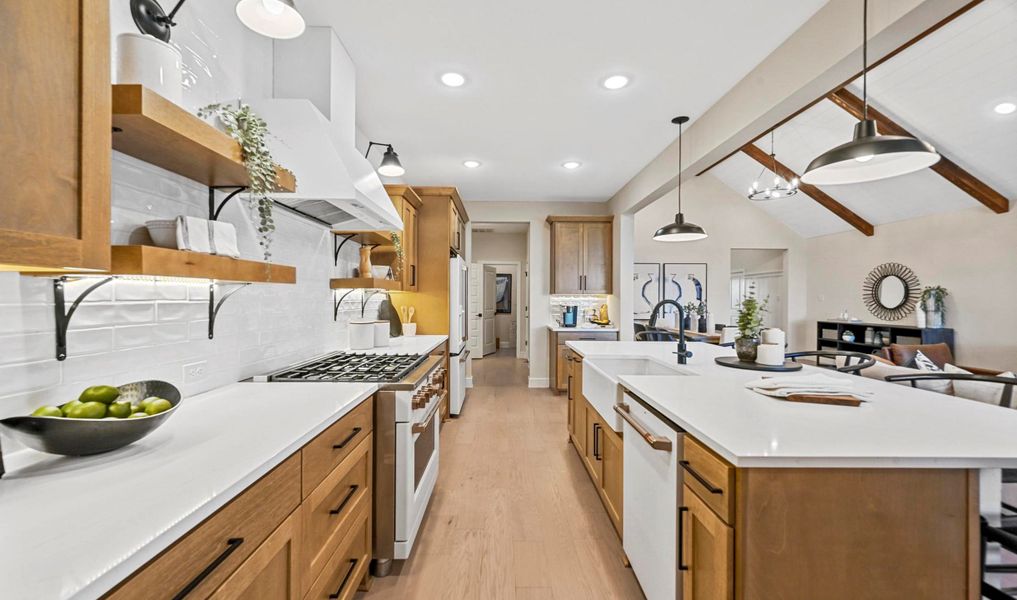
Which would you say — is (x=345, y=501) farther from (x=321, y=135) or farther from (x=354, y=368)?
(x=321, y=135)

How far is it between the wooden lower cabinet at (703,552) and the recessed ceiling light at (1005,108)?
16.9 ft

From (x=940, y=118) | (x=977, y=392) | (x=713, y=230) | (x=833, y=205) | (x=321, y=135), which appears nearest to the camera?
(x=321, y=135)

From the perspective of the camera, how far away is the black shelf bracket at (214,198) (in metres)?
1.66

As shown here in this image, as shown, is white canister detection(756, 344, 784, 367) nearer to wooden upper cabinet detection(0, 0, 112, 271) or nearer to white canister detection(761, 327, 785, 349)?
white canister detection(761, 327, 785, 349)

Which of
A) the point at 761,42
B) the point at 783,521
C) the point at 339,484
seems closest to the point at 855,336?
the point at 761,42

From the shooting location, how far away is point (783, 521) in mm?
1015

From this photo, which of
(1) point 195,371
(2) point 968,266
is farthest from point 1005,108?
(1) point 195,371

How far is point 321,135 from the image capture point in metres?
1.80

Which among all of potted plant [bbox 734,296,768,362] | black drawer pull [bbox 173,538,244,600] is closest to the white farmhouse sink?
potted plant [bbox 734,296,768,362]

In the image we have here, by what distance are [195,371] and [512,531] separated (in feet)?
5.62

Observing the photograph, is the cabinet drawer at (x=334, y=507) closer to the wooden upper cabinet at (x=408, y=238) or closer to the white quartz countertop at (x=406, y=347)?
the white quartz countertop at (x=406, y=347)

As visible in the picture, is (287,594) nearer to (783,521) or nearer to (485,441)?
(783,521)

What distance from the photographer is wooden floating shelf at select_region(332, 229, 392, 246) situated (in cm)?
291

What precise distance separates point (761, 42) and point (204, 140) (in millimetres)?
2678
